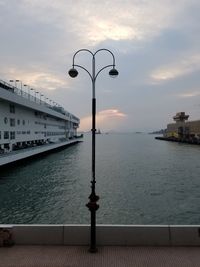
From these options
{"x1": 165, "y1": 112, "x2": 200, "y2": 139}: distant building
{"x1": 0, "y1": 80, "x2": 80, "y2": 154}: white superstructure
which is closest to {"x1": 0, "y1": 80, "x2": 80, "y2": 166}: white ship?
{"x1": 0, "y1": 80, "x2": 80, "y2": 154}: white superstructure

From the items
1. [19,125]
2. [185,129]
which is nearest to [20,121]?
[19,125]

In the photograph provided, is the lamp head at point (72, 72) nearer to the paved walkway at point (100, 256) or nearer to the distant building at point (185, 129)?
the paved walkway at point (100, 256)

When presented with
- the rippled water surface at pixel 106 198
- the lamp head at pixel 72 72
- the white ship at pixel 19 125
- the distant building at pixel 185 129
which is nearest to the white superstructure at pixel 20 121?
the white ship at pixel 19 125

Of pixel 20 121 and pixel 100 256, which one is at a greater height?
pixel 20 121

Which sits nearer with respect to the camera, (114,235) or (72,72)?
(114,235)

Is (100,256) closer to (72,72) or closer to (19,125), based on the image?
(72,72)

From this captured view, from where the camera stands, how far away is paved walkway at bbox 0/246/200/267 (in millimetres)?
7602

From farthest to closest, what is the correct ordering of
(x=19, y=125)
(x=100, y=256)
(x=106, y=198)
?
(x=19, y=125)
(x=106, y=198)
(x=100, y=256)

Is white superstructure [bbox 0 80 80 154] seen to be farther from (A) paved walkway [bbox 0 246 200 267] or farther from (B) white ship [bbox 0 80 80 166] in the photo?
(A) paved walkway [bbox 0 246 200 267]

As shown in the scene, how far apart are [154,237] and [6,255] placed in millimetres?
3897

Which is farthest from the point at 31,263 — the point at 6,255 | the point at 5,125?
the point at 5,125

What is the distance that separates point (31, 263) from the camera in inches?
299

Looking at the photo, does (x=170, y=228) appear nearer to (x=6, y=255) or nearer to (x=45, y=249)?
(x=45, y=249)

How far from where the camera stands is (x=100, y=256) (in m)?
8.09
